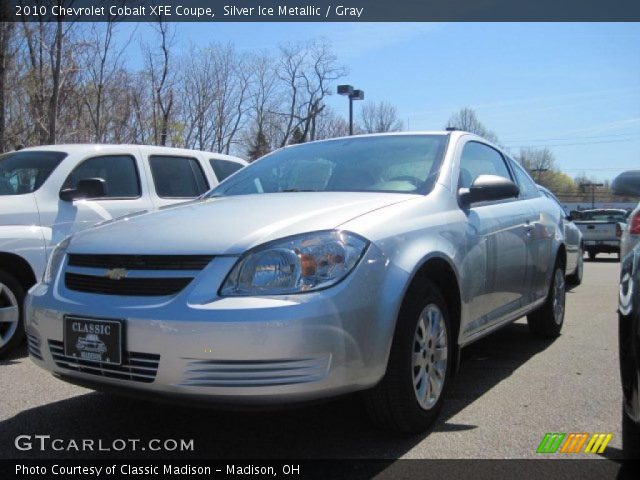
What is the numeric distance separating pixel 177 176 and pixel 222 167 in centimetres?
71

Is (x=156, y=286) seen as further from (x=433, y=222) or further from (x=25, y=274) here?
(x=25, y=274)

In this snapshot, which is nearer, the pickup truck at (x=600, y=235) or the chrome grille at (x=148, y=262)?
the chrome grille at (x=148, y=262)

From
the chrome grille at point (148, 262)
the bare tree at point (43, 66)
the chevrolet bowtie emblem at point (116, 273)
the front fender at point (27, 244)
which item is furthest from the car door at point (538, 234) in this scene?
the bare tree at point (43, 66)

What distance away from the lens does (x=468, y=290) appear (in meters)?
3.78

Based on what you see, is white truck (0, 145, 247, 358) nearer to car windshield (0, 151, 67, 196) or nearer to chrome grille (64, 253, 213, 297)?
car windshield (0, 151, 67, 196)

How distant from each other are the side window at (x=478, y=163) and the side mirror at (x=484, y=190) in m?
0.16

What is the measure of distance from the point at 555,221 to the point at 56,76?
12281 mm

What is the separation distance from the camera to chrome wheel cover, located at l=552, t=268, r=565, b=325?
573 cm

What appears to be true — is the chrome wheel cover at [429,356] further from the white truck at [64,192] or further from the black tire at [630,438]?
the white truck at [64,192]

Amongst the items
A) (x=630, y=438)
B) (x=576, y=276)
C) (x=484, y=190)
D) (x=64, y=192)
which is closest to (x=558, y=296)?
(x=484, y=190)

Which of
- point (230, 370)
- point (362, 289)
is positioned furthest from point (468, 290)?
point (230, 370)

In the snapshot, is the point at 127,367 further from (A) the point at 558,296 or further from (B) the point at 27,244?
(A) the point at 558,296

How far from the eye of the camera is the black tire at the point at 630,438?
8.87 ft

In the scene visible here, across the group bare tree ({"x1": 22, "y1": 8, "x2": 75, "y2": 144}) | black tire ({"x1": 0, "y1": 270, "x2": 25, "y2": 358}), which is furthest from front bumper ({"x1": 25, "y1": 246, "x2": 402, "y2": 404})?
bare tree ({"x1": 22, "y1": 8, "x2": 75, "y2": 144})
